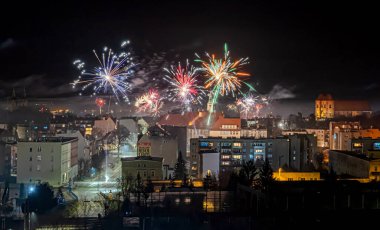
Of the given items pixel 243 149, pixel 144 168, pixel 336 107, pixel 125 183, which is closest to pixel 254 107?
pixel 336 107

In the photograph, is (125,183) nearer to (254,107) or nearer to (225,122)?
(225,122)

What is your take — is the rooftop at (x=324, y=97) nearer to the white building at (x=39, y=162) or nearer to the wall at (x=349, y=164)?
the wall at (x=349, y=164)

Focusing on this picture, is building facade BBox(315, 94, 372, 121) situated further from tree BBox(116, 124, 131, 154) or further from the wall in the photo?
the wall

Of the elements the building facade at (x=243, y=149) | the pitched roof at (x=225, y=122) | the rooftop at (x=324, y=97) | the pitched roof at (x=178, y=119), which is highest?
the rooftop at (x=324, y=97)

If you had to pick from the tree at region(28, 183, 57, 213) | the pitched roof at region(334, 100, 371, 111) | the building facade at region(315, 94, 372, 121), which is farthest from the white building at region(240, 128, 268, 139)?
the tree at region(28, 183, 57, 213)

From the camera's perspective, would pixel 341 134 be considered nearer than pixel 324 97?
Yes

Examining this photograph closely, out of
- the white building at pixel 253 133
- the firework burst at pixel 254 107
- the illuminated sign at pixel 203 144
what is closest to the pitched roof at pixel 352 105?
the firework burst at pixel 254 107

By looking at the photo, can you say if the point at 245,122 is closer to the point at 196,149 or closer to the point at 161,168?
the point at 196,149

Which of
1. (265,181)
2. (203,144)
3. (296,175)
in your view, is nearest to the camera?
(265,181)
